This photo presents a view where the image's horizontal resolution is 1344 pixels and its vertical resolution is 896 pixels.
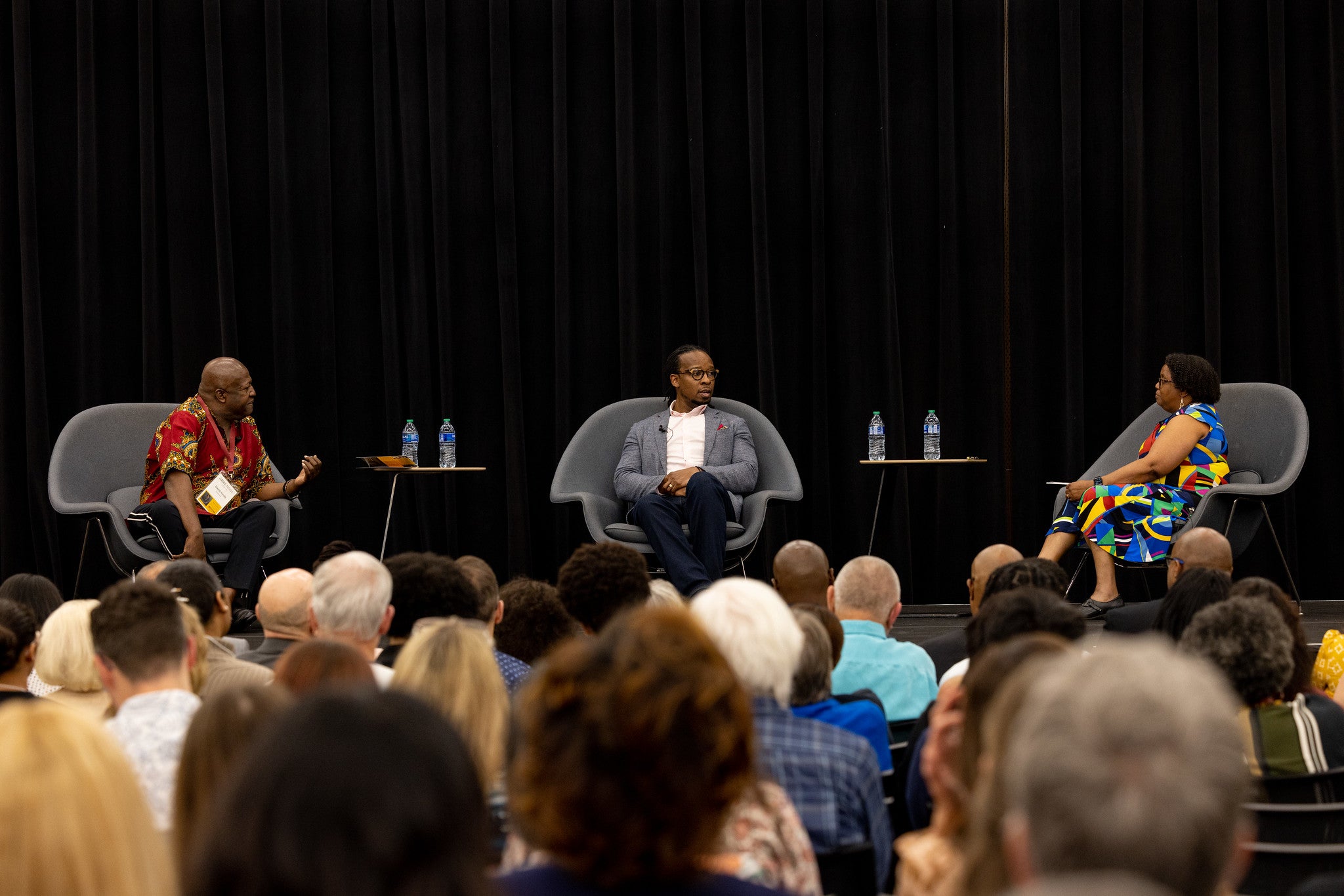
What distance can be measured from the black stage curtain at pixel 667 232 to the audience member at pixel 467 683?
4031mm

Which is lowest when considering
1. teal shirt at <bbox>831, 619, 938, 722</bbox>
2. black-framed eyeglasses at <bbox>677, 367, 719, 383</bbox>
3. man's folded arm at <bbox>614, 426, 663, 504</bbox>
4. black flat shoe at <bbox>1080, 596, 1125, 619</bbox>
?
black flat shoe at <bbox>1080, 596, 1125, 619</bbox>

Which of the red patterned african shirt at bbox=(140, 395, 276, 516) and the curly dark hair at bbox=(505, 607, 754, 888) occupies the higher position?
the red patterned african shirt at bbox=(140, 395, 276, 516)

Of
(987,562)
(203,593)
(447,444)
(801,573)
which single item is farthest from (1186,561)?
(447,444)

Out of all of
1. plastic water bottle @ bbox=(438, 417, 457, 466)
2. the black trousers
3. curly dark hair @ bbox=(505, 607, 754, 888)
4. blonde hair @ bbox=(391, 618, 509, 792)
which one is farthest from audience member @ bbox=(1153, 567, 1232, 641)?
plastic water bottle @ bbox=(438, 417, 457, 466)

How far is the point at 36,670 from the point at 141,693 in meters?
0.70

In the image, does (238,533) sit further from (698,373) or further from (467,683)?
(467,683)

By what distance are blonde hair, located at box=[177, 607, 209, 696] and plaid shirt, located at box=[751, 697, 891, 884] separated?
915 millimetres

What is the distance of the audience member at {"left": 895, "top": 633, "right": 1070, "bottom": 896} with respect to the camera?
47.5 inches

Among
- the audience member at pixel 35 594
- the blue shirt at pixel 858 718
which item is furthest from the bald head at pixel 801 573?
the audience member at pixel 35 594

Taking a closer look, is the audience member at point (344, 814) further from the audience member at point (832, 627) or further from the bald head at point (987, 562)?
the bald head at point (987, 562)

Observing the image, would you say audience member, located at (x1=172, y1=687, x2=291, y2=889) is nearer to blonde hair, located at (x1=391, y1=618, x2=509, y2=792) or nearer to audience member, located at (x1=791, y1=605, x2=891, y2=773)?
blonde hair, located at (x1=391, y1=618, x2=509, y2=792)

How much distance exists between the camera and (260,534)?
4770 millimetres

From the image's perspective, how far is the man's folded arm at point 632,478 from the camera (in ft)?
16.1

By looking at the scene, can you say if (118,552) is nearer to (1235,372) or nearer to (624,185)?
(624,185)
